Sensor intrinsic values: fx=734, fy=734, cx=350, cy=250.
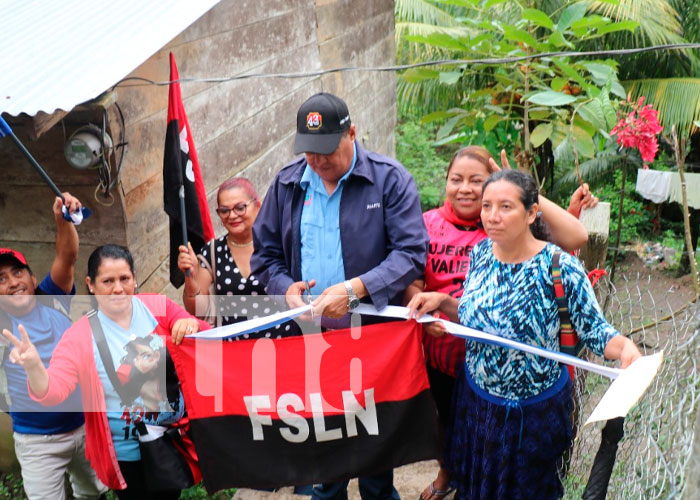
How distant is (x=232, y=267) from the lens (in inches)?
155

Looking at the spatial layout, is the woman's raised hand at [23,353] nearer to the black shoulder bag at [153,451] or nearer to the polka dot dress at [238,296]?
the black shoulder bag at [153,451]

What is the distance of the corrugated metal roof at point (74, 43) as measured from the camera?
343cm

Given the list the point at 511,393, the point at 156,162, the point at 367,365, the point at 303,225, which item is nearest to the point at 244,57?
the point at 156,162

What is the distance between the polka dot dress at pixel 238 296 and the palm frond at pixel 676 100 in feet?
28.0

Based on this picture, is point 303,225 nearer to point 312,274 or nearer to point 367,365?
point 312,274

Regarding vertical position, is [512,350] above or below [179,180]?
below

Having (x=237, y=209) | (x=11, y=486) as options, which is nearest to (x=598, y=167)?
(x=237, y=209)

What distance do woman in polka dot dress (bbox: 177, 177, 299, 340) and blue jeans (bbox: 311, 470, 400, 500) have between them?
0.95m

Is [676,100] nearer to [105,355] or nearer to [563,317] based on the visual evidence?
[563,317]

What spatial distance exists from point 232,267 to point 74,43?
1.55 metres

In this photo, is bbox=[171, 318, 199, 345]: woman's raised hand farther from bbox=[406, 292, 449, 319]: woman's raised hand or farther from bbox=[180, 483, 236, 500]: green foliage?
bbox=[180, 483, 236, 500]: green foliage

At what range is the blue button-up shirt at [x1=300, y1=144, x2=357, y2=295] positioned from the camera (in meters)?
3.47

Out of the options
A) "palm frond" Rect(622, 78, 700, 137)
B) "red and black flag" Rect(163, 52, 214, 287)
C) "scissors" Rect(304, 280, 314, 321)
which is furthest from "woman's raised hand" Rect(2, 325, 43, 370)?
"palm frond" Rect(622, 78, 700, 137)

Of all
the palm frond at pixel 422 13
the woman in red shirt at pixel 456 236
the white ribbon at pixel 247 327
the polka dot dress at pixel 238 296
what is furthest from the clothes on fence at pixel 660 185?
the white ribbon at pixel 247 327
